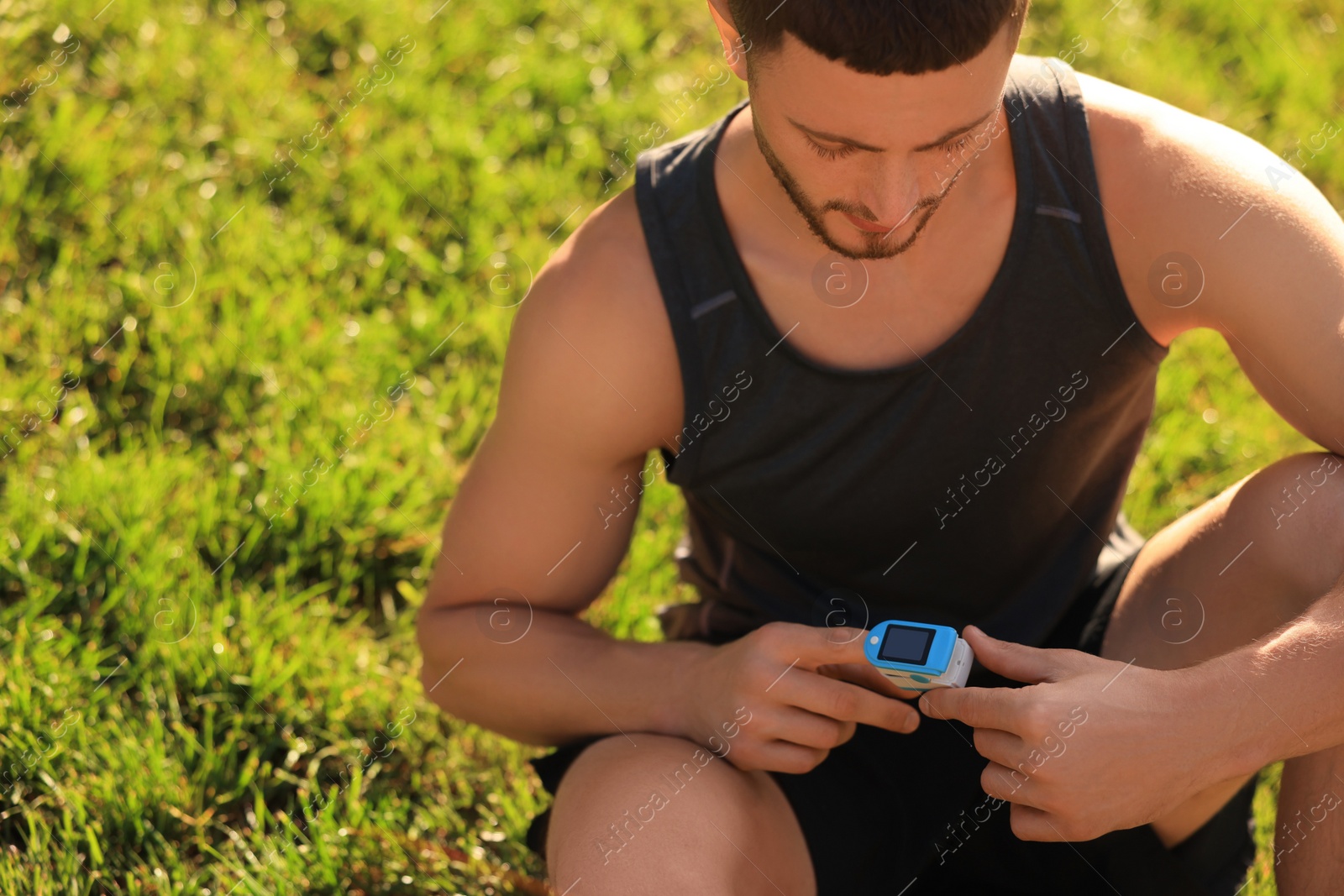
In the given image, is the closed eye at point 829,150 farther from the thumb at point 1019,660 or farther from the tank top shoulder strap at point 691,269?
the thumb at point 1019,660

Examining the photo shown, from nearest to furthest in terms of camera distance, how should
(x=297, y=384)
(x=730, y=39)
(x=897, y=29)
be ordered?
(x=897, y=29) → (x=730, y=39) → (x=297, y=384)

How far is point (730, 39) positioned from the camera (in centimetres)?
175

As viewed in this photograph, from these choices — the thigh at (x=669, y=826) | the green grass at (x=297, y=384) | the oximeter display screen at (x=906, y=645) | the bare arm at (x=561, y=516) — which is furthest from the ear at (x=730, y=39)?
the green grass at (x=297, y=384)

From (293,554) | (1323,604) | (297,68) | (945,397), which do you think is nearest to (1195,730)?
(1323,604)

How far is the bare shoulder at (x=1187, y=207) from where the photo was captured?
5.85 ft

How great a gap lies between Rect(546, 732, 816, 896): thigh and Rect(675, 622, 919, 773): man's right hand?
63 mm

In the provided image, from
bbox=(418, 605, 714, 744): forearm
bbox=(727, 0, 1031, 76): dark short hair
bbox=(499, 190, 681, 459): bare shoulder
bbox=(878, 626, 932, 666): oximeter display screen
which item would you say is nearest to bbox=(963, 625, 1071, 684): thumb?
bbox=(878, 626, 932, 666): oximeter display screen

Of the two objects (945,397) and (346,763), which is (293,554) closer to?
(346,763)

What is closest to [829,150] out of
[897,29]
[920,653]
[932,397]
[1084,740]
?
[897,29]

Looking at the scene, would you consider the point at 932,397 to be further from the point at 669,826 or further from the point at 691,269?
the point at 669,826

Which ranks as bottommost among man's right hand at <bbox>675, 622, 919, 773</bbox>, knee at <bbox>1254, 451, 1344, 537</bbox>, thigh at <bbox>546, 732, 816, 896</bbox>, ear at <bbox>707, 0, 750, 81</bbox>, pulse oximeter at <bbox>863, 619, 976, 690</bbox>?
thigh at <bbox>546, 732, 816, 896</bbox>

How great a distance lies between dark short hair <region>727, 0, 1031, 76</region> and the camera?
150 centimetres

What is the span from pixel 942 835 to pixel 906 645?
482 mm

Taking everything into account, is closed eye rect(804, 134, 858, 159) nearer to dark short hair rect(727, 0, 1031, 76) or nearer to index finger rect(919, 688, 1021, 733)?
dark short hair rect(727, 0, 1031, 76)
